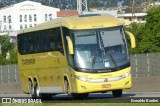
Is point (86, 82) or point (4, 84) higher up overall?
point (86, 82)

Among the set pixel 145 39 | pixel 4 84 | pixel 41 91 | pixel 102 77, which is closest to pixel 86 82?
pixel 102 77

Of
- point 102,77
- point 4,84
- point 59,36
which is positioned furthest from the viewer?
point 4,84

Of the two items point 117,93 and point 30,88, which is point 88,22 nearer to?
point 117,93

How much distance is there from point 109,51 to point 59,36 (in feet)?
9.20

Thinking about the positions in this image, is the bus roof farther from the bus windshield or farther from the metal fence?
the metal fence

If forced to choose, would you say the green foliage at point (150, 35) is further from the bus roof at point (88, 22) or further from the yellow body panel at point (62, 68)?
the bus roof at point (88, 22)

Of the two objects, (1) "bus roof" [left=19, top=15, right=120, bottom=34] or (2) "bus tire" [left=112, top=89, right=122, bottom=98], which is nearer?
(1) "bus roof" [left=19, top=15, right=120, bottom=34]

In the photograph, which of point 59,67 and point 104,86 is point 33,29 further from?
point 104,86

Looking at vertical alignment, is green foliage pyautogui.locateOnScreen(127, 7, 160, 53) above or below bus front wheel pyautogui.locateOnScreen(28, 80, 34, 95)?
below

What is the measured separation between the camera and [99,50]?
96.0 feet

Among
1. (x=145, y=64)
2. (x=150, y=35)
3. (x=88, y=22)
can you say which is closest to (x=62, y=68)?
(x=88, y=22)

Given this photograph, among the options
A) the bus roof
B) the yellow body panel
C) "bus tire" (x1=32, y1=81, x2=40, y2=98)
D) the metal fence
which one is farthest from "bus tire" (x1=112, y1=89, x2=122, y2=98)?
the metal fence

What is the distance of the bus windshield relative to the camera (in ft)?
95.8

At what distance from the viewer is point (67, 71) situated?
1207 inches
